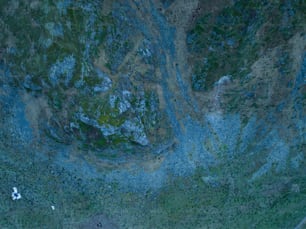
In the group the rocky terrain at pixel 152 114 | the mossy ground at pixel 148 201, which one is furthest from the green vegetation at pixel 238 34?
the mossy ground at pixel 148 201

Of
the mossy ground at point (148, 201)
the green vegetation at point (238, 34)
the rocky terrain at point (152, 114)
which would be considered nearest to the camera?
the green vegetation at point (238, 34)

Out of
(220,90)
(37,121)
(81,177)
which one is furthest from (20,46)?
(220,90)

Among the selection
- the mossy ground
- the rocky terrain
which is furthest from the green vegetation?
the mossy ground

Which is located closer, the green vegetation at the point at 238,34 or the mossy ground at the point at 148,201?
the green vegetation at the point at 238,34

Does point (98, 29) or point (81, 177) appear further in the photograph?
point (81, 177)

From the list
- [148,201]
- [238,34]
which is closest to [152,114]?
[148,201]

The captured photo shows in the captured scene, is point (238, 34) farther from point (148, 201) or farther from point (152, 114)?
point (148, 201)

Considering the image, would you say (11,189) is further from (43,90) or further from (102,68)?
(102,68)

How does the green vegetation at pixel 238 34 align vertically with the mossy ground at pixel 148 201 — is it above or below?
above

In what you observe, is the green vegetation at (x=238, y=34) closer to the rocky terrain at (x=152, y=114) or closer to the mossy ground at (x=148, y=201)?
the rocky terrain at (x=152, y=114)
